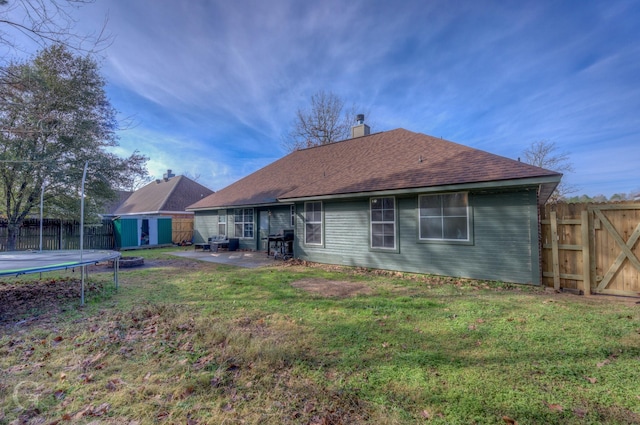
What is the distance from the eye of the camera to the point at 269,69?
44.7 ft

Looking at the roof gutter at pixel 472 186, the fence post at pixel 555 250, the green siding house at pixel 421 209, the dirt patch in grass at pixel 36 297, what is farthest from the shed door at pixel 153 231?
the fence post at pixel 555 250

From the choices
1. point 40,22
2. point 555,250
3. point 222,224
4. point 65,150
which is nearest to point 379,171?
point 555,250

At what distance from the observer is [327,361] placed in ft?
10.6

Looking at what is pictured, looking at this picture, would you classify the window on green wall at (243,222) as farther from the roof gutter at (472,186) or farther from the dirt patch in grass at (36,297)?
the dirt patch in grass at (36,297)

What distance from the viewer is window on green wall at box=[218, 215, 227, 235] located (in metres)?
16.8

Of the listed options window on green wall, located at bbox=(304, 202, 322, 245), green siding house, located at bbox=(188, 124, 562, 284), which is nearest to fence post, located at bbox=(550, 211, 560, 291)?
green siding house, located at bbox=(188, 124, 562, 284)

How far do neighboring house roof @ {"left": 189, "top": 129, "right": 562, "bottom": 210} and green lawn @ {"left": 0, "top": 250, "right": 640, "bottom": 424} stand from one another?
10.1 ft

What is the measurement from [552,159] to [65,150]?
32812 mm

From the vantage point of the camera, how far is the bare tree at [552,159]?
874 inches

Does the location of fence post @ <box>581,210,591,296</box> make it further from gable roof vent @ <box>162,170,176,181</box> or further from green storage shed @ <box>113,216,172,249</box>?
gable roof vent @ <box>162,170,176,181</box>

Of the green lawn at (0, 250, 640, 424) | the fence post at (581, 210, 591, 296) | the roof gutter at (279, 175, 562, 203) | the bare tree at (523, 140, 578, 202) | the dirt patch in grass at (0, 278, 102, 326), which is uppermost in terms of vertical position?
the bare tree at (523, 140, 578, 202)

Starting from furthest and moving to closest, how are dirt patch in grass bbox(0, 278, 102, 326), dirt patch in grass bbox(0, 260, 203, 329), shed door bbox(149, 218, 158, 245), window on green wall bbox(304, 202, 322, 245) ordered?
1. shed door bbox(149, 218, 158, 245)
2. window on green wall bbox(304, 202, 322, 245)
3. dirt patch in grass bbox(0, 278, 102, 326)
4. dirt patch in grass bbox(0, 260, 203, 329)

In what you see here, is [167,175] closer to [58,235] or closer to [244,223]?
[58,235]

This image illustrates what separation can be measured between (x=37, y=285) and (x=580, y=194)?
112 feet
